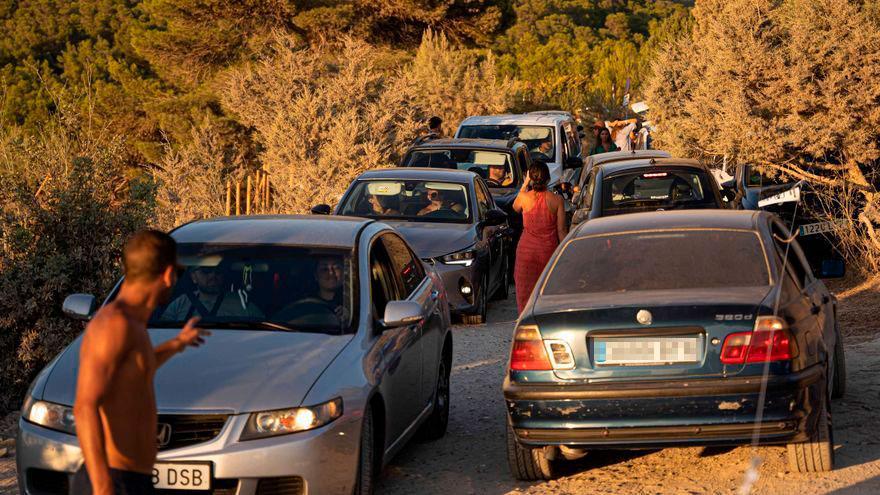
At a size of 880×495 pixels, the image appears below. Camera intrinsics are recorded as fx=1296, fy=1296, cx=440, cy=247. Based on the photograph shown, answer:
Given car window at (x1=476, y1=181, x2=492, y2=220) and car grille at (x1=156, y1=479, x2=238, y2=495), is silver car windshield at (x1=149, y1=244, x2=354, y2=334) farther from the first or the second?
car window at (x1=476, y1=181, x2=492, y2=220)

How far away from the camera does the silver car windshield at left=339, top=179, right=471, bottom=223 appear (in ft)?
47.0

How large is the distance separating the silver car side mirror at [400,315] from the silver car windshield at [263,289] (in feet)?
0.66

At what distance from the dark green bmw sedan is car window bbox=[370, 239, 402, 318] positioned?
87 cm

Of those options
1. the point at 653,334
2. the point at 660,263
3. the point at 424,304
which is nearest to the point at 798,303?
the point at 660,263

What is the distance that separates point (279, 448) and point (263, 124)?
2154 centimetres

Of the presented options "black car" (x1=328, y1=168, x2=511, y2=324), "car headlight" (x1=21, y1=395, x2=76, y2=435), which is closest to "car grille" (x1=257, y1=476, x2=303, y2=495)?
"car headlight" (x1=21, y1=395, x2=76, y2=435)

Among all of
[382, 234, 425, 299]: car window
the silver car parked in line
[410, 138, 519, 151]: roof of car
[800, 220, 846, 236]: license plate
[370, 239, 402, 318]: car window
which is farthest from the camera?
[410, 138, 519, 151]: roof of car

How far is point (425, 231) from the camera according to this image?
1380 centimetres

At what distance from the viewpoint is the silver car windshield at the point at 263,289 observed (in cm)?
696

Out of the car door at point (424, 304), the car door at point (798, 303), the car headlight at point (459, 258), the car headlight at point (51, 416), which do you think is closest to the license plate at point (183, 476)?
the car headlight at point (51, 416)

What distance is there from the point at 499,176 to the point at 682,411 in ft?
40.9

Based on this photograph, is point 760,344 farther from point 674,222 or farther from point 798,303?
point 674,222

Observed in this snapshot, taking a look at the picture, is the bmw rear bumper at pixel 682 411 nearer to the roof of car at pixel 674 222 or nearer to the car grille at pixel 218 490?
the roof of car at pixel 674 222

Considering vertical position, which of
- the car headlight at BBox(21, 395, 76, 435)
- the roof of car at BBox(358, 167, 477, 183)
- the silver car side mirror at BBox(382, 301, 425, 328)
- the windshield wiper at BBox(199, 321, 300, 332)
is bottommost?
the roof of car at BBox(358, 167, 477, 183)
